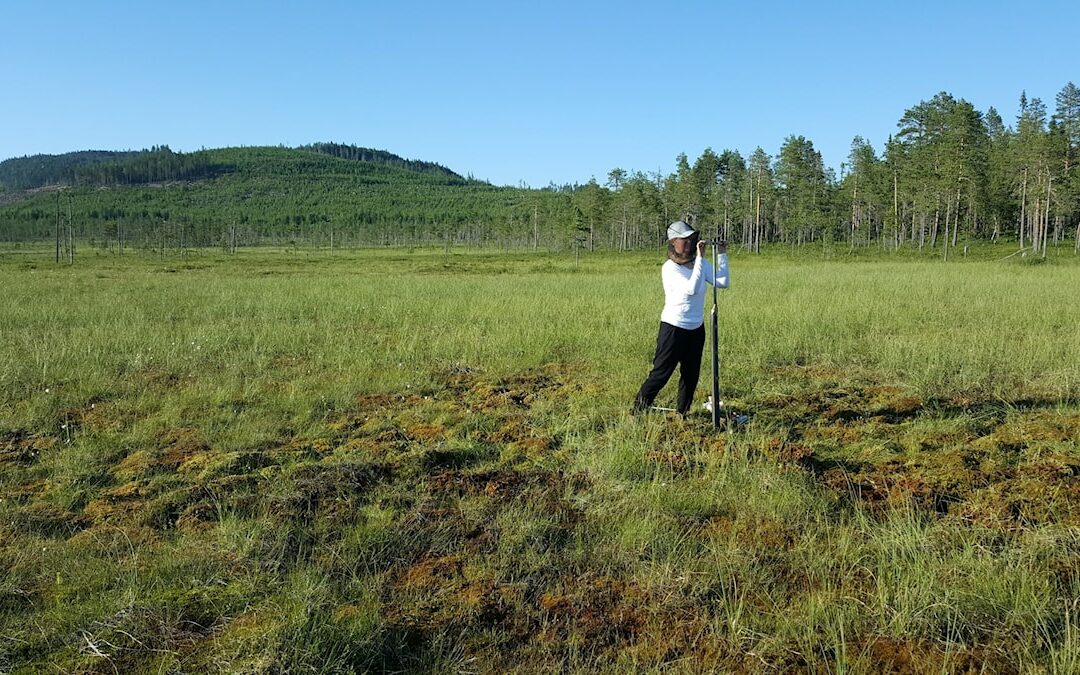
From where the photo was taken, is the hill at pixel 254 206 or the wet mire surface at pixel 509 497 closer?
the wet mire surface at pixel 509 497

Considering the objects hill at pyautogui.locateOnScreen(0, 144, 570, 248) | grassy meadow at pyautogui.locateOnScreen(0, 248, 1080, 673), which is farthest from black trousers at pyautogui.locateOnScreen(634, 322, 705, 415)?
hill at pyautogui.locateOnScreen(0, 144, 570, 248)

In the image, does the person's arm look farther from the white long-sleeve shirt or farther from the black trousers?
the black trousers

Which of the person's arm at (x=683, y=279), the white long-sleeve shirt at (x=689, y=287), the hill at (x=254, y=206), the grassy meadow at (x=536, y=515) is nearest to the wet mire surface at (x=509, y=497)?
the grassy meadow at (x=536, y=515)

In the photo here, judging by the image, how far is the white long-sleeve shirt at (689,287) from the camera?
18.0 feet

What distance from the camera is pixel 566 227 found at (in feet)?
231

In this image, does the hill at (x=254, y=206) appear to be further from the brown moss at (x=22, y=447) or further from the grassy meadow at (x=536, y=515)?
the brown moss at (x=22, y=447)

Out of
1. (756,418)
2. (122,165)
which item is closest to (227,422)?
(756,418)

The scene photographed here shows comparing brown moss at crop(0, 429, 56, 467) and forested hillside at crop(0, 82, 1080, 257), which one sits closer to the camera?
brown moss at crop(0, 429, 56, 467)

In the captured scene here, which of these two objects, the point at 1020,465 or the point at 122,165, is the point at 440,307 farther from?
the point at 122,165

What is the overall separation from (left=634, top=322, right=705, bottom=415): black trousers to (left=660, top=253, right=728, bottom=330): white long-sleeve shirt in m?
0.08

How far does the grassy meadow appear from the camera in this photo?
264 cm

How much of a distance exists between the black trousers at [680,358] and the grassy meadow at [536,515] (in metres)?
0.31

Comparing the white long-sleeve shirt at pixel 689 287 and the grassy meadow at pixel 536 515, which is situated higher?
the white long-sleeve shirt at pixel 689 287

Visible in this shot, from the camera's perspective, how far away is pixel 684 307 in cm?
562
